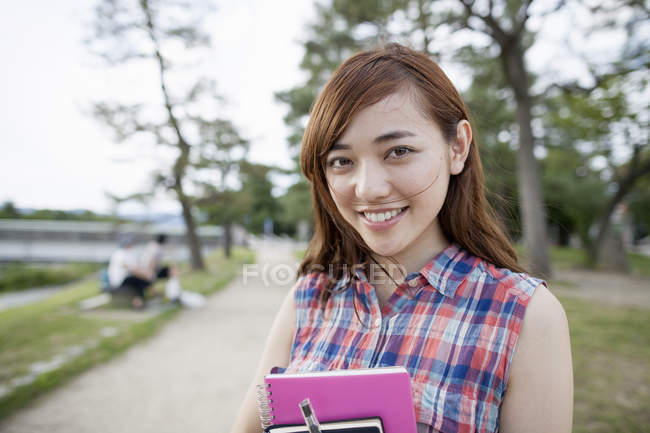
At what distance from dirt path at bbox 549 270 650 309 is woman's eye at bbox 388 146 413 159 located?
6804 millimetres

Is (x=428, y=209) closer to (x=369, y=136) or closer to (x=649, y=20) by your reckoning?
(x=369, y=136)

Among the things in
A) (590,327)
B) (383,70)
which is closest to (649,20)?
Answer: (590,327)

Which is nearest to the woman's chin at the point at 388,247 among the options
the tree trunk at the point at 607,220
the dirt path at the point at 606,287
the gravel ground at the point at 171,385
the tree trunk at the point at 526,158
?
the gravel ground at the point at 171,385

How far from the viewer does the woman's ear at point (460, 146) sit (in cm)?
112

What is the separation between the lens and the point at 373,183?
1.01 metres

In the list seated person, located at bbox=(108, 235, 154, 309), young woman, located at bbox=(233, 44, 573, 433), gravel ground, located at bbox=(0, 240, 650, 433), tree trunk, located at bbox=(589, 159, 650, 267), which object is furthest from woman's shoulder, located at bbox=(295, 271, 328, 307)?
tree trunk, located at bbox=(589, 159, 650, 267)

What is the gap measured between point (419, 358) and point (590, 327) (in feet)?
17.0

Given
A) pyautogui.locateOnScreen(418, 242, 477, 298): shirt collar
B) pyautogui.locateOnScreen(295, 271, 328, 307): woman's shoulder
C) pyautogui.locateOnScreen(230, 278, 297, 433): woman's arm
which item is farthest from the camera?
pyautogui.locateOnScreen(295, 271, 328, 307): woman's shoulder

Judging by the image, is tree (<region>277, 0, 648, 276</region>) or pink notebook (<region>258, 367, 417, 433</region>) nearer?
pink notebook (<region>258, 367, 417, 433</region>)

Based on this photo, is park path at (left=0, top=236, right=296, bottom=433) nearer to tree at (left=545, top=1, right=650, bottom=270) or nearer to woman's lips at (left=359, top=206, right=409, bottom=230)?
woman's lips at (left=359, top=206, right=409, bottom=230)

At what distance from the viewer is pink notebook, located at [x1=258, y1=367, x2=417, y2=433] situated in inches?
33.4

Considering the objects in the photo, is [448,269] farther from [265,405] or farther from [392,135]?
[265,405]

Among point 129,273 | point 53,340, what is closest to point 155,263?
point 129,273

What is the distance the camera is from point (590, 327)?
16.5ft
